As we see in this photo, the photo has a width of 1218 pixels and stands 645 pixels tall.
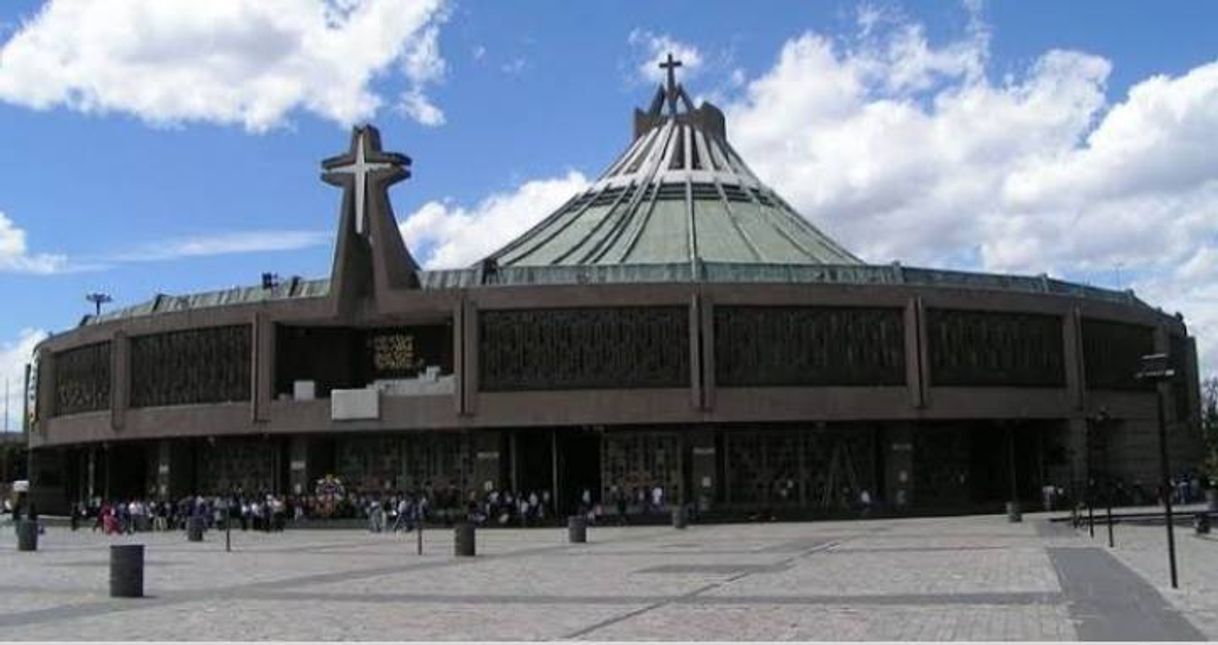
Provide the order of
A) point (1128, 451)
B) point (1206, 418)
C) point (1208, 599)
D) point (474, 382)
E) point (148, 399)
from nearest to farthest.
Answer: point (1208, 599)
point (474, 382)
point (148, 399)
point (1128, 451)
point (1206, 418)

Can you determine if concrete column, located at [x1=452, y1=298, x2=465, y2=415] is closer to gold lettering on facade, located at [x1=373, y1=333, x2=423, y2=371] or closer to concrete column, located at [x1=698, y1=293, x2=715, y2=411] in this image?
gold lettering on facade, located at [x1=373, y1=333, x2=423, y2=371]

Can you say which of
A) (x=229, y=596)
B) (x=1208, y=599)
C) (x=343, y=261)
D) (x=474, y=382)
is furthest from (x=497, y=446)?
(x=1208, y=599)

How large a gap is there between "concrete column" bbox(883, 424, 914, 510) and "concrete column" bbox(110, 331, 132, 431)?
118ft

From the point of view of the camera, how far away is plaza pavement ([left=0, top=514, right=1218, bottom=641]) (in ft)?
50.9

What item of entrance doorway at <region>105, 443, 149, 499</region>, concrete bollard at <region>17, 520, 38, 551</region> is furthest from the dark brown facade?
concrete bollard at <region>17, 520, 38, 551</region>

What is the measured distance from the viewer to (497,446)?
61.2 m

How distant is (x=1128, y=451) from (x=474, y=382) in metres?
34.3

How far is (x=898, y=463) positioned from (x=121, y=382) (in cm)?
3675

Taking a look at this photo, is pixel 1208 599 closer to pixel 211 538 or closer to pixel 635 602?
pixel 635 602

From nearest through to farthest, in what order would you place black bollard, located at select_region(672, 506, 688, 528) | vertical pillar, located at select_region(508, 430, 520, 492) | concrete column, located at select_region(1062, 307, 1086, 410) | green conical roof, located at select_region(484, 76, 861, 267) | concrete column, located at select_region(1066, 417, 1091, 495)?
1. black bollard, located at select_region(672, 506, 688, 528)
2. vertical pillar, located at select_region(508, 430, 520, 492)
3. concrete column, located at select_region(1062, 307, 1086, 410)
4. concrete column, located at select_region(1066, 417, 1091, 495)
5. green conical roof, located at select_region(484, 76, 861, 267)

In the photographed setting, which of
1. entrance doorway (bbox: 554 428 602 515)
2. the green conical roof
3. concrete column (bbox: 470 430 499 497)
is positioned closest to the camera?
concrete column (bbox: 470 430 499 497)

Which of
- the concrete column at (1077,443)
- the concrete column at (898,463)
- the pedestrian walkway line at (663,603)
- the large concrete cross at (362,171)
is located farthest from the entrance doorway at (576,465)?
the pedestrian walkway line at (663,603)

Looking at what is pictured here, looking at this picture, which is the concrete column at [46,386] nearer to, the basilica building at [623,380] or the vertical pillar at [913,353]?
the basilica building at [623,380]

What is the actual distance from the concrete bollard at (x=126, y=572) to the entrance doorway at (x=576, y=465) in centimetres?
4250
